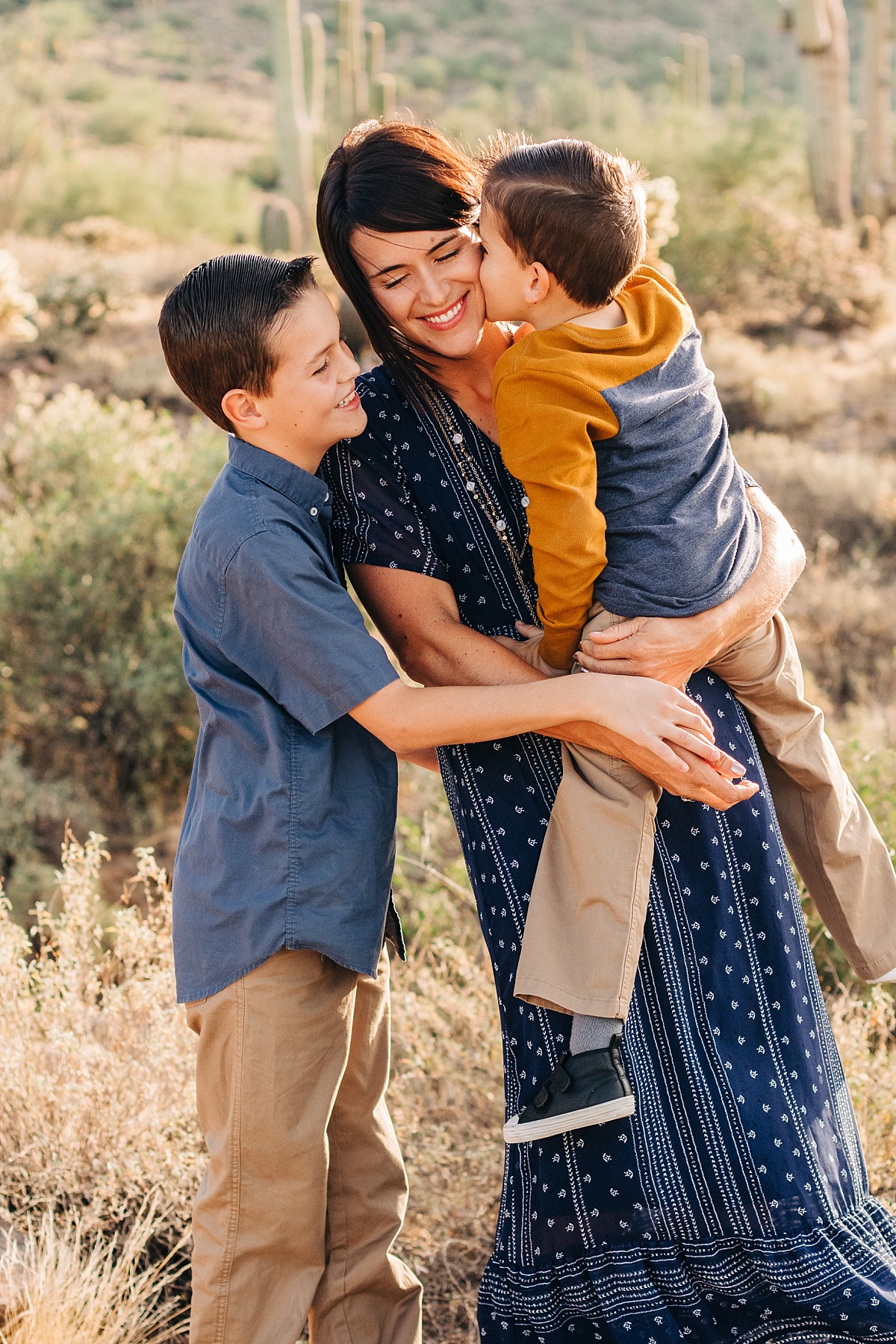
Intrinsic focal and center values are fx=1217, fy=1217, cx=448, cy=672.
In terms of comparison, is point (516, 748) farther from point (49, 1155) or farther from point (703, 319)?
point (703, 319)

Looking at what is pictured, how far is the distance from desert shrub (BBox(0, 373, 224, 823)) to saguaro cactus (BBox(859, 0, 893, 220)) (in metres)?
12.3

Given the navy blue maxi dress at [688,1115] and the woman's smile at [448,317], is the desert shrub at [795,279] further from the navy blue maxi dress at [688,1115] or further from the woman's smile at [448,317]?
the navy blue maxi dress at [688,1115]

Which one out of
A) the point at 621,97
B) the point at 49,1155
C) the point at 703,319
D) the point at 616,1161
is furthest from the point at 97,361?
the point at 621,97

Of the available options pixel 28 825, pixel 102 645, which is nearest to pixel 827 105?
pixel 102 645

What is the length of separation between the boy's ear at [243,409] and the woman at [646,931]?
218mm

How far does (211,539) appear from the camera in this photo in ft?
6.16

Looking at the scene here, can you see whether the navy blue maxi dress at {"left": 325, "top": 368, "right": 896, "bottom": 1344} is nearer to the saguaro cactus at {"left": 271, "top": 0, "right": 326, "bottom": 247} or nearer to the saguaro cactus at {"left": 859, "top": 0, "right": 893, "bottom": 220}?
→ the saguaro cactus at {"left": 271, "top": 0, "right": 326, "bottom": 247}

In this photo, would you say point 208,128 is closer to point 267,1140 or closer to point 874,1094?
point 874,1094

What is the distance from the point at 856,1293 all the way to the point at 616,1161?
38cm

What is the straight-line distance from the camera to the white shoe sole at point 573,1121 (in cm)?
182

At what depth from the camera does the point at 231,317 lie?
1866 mm

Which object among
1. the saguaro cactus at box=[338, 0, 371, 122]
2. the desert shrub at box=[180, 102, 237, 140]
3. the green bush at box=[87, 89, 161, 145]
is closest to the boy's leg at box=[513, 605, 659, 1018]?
the saguaro cactus at box=[338, 0, 371, 122]

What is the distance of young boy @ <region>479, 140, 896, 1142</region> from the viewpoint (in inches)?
74.2

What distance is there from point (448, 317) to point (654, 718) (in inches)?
32.2
